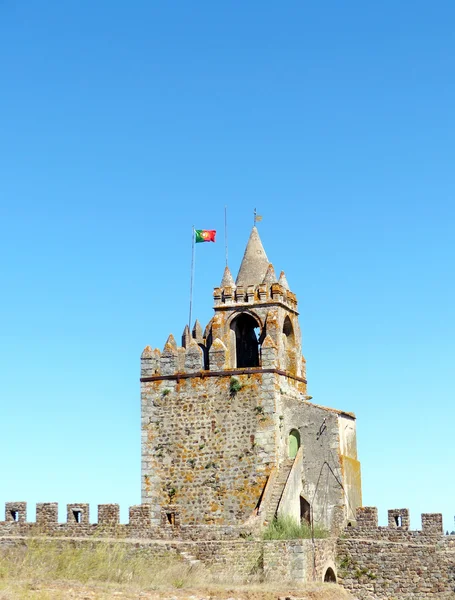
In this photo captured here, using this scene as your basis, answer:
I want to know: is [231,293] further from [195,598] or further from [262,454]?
[195,598]

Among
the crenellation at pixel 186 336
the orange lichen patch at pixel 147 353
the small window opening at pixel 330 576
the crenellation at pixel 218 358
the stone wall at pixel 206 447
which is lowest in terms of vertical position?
the small window opening at pixel 330 576

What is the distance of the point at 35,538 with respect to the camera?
3119cm

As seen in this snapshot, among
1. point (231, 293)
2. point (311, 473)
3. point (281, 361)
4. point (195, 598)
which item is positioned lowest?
point (195, 598)

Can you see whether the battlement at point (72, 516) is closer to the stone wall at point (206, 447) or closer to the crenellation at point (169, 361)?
the stone wall at point (206, 447)

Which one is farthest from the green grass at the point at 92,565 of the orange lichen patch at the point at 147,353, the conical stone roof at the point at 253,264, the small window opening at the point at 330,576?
the conical stone roof at the point at 253,264

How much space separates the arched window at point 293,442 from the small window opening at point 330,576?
160 inches

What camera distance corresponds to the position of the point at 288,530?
3212 cm

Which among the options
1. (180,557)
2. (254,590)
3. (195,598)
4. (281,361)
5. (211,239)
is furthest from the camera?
(211,239)

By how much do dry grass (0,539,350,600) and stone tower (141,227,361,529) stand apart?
4.48 metres

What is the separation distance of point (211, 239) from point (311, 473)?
28.4 ft

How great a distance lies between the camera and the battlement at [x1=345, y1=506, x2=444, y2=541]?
108 ft

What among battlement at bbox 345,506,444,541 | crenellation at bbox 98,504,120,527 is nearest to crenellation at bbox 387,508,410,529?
battlement at bbox 345,506,444,541

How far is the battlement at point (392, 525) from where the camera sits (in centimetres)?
3284

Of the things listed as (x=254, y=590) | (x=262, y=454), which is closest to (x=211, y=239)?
(x=262, y=454)
